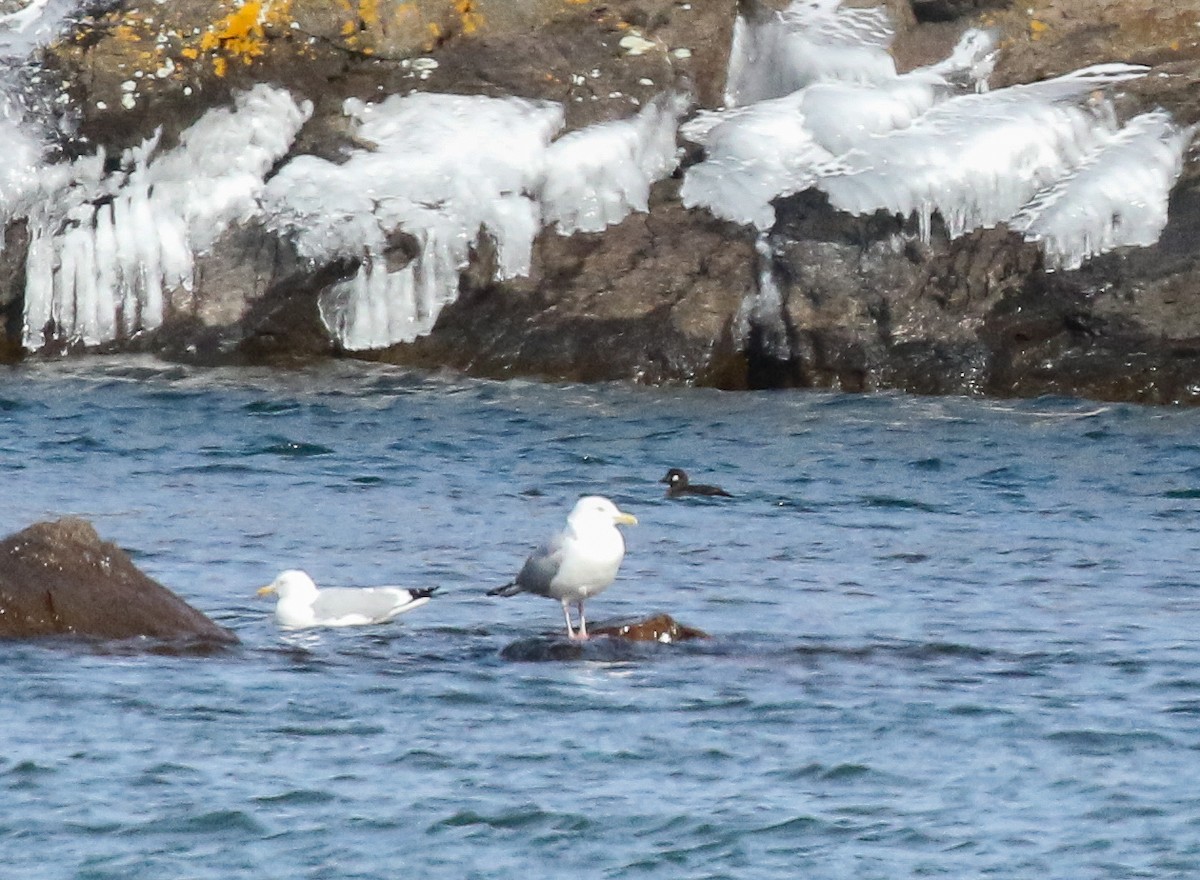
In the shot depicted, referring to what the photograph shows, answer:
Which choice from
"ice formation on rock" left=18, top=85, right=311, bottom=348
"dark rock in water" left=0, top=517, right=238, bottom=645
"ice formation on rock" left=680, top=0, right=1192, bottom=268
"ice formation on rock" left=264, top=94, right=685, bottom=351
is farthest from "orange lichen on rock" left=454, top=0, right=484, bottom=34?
"dark rock in water" left=0, top=517, right=238, bottom=645

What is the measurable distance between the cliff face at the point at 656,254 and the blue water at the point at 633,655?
557mm

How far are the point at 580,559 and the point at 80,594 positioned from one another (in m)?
1.98

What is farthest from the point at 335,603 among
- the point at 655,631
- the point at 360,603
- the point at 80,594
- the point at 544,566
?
the point at 655,631

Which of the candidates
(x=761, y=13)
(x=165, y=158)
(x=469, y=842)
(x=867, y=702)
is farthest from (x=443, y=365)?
(x=469, y=842)

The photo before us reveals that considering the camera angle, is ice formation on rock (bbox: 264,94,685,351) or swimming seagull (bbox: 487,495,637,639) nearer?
swimming seagull (bbox: 487,495,637,639)

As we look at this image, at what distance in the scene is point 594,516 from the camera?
8.76 m

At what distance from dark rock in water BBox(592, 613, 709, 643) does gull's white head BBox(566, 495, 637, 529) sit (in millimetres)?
456

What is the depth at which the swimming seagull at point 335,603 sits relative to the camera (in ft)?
29.1

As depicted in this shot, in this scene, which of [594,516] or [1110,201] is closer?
[594,516]

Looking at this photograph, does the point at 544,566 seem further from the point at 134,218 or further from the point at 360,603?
the point at 134,218

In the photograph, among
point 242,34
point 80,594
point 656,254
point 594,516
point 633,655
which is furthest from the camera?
point 242,34

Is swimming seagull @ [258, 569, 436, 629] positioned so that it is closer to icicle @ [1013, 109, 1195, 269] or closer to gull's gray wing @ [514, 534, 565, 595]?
gull's gray wing @ [514, 534, 565, 595]

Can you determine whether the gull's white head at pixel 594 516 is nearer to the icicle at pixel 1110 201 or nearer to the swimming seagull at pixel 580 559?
the swimming seagull at pixel 580 559

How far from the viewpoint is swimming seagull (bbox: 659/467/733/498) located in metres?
12.0
